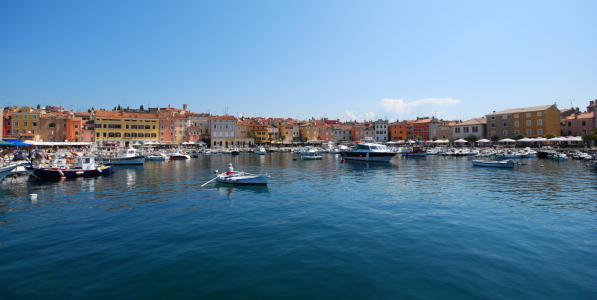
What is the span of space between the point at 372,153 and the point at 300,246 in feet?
128

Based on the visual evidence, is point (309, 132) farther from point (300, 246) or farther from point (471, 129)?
point (300, 246)

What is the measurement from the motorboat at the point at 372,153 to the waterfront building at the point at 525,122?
41.6 m

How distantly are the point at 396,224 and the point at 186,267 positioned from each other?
7.71 meters

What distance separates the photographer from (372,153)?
156 feet

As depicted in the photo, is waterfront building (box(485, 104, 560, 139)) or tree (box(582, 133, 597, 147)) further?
waterfront building (box(485, 104, 560, 139))

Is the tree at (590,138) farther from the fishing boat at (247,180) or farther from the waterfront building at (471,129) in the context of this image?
the fishing boat at (247,180)

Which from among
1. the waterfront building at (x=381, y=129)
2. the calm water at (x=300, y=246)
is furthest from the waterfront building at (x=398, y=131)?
the calm water at (x=300, y=246)

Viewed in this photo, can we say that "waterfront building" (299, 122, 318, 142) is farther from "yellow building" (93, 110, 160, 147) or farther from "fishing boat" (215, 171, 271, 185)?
"fishing boat" (215, 171, 271, 185)

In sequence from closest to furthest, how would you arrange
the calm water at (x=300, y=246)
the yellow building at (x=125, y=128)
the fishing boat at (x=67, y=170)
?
the calm water at (x=300, y=246) → the fishing boat at (x=67, y=170) → the yellow building at (x=125, y=128)

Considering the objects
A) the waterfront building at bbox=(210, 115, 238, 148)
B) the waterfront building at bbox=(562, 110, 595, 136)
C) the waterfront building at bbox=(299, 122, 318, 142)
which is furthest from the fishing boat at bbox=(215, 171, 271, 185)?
the waterfront building at bbox=(299, 122, 318, 142)

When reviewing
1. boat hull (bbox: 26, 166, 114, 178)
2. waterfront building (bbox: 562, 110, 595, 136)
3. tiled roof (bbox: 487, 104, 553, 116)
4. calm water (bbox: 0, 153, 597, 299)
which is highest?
tiled roof (bbox: 487, 104, 553, 116)

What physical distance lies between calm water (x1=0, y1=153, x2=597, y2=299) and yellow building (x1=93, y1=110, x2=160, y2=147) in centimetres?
6126

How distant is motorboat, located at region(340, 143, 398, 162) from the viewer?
46594 mm

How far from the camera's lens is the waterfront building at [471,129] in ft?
264
